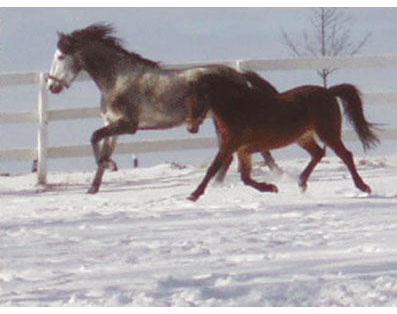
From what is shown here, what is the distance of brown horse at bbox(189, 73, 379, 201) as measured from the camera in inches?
254

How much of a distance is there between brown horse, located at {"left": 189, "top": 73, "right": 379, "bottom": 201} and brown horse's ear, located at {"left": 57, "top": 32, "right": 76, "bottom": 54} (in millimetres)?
1825

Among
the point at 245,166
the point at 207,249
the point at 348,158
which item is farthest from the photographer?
the point at 348,158

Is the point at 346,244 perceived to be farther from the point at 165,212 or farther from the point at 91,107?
the point at 91,107

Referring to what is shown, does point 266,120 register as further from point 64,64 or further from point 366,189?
point 64,64

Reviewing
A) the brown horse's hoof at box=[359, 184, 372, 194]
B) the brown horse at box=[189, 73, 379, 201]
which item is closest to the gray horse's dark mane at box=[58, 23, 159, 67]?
the brown horse at box=[189, 73, 379, 201]

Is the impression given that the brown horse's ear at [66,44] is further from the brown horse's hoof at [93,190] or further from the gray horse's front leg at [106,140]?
the brown horse's hoof at [93,190]

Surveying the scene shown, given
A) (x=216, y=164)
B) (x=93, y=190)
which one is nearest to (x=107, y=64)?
(x=93, y=190)

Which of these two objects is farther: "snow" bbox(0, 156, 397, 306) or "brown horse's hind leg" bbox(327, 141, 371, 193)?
"brown horse's hind leg" bbox(327, 141, 371, 193)

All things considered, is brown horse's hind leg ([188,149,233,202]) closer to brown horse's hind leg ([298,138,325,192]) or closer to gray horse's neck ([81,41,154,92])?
brown horse's hind leg ([298,138,325,192])

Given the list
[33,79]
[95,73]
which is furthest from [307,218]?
[33,79]

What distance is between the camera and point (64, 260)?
395 centimetres

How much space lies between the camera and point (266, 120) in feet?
21.2

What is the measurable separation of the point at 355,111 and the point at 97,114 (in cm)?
443

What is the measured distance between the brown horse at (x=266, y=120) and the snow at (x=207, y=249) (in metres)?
0.40
